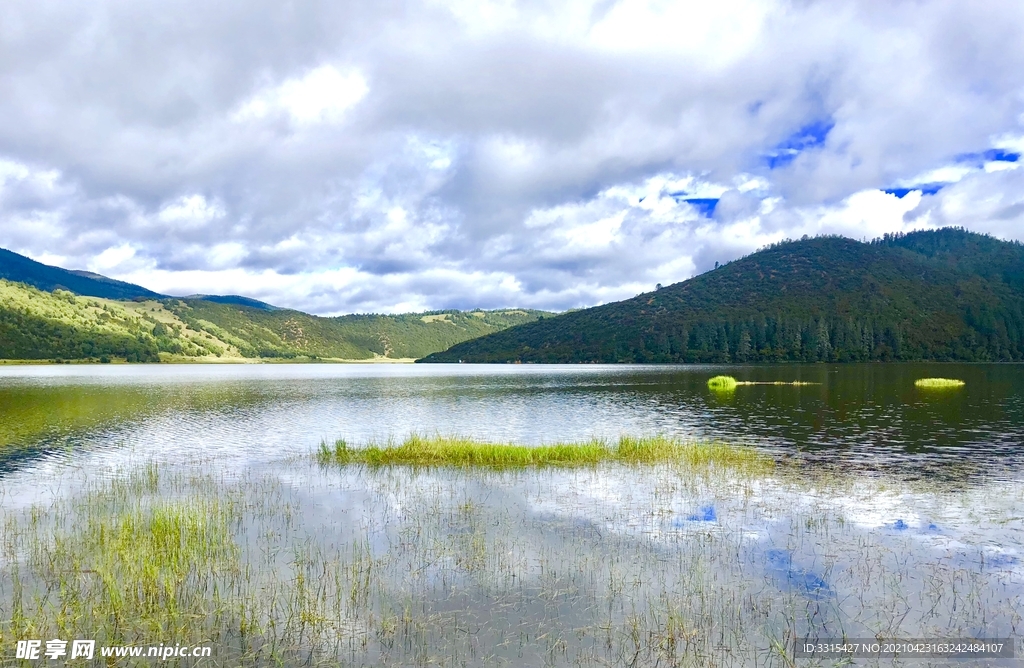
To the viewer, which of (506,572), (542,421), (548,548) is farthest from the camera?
(542,421)

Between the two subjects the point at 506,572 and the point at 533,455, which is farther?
the point at 533,455

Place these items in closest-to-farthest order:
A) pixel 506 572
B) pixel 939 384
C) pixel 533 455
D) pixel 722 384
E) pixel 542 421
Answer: pixel 506 572, pixel 533 455, pixel 542 421, pixel 939 384, pixel 722 384

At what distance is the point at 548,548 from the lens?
18234 mm

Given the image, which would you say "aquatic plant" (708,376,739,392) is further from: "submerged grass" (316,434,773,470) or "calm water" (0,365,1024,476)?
"submerged grass" (316,434,773,470)

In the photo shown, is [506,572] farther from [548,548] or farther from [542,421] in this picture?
[542,421]

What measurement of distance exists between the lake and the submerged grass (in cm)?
181

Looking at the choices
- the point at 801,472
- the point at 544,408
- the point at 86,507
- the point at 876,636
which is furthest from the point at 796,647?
A: the point at 544,408

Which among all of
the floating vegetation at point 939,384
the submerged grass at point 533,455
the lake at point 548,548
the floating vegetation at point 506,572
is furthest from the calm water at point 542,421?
A: the floating vegetation at point 506,572

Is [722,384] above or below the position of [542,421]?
above

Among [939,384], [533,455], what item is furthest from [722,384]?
[533,455]

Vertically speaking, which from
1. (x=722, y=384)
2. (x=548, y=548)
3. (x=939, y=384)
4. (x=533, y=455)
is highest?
(x=939, y=384)

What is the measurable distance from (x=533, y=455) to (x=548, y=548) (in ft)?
51.1

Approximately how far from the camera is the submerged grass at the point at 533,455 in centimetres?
3297

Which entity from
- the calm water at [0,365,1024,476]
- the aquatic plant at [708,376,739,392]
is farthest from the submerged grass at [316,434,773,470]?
the aquatic plant at [708,376,739,392]
